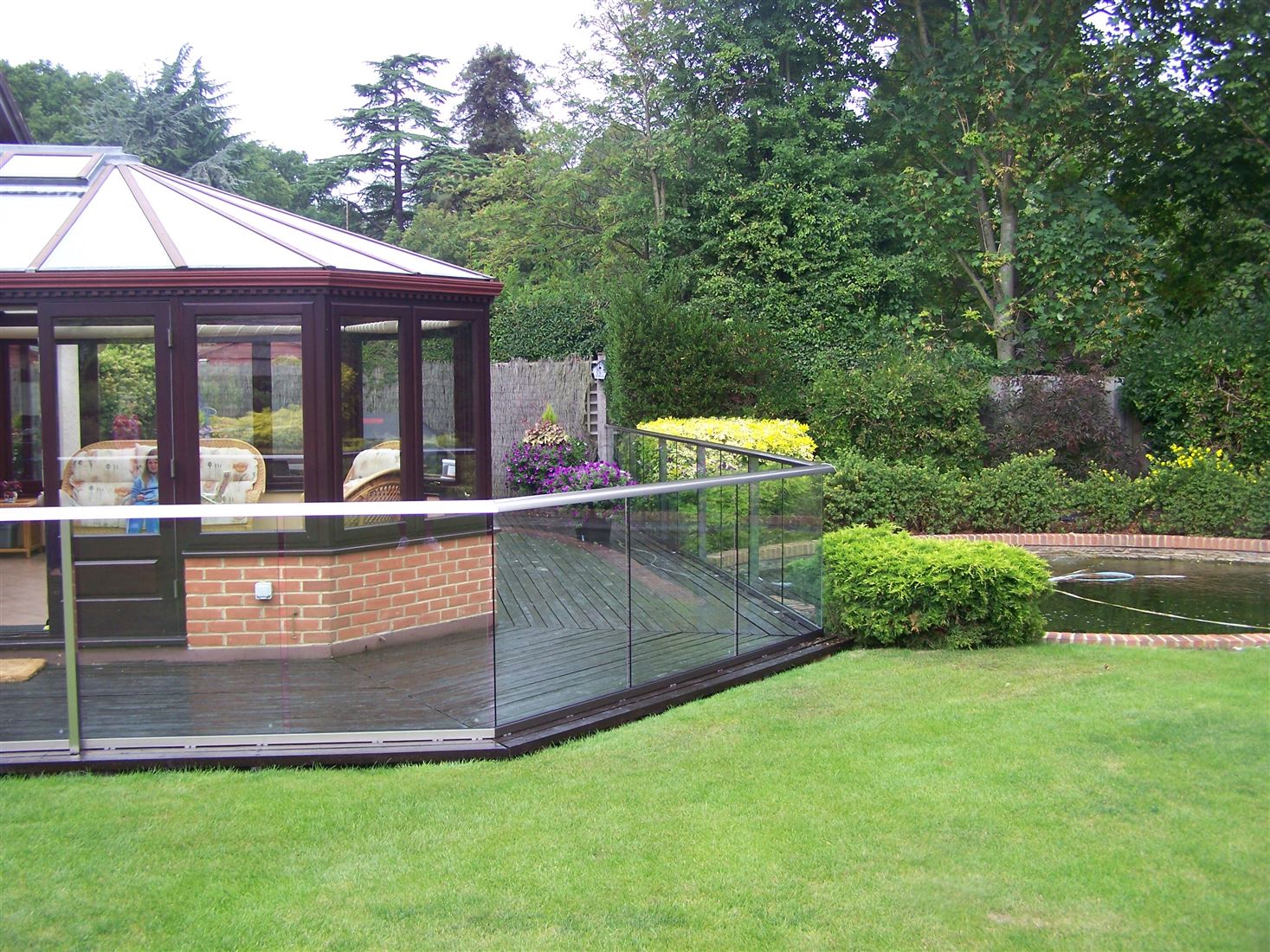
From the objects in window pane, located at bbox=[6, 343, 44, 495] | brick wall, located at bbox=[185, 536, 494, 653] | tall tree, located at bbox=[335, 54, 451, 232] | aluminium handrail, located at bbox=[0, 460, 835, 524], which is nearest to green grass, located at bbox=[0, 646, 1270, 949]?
brick wall, located at bbox=[185, 536, 494, 653]

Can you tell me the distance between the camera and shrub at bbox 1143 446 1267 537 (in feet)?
42.0

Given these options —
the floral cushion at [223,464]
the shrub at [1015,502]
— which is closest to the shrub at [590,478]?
the shrub at [1015,502]

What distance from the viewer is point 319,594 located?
17.6 ft

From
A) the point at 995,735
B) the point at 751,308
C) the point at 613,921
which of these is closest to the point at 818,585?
the point at 995,735

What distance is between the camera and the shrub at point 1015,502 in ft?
43.8

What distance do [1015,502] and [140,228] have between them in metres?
10.1

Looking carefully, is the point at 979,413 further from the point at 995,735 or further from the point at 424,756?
the point at 424,756

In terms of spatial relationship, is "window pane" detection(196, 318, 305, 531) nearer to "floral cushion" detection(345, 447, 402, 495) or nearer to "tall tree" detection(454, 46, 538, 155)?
"floral cushion" detection(345, 447, 402, 495)

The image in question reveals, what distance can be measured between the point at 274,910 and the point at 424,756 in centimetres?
165

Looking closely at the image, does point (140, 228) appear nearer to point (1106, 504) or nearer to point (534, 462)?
point (534, 462)

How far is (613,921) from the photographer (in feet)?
11.8

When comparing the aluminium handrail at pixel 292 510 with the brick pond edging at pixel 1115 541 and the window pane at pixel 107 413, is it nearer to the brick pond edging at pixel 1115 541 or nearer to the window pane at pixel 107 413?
the window pane at pixel 107 413

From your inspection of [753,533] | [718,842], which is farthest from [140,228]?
→ [718,842]

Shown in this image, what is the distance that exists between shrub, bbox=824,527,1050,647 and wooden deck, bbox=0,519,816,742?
203 cm
